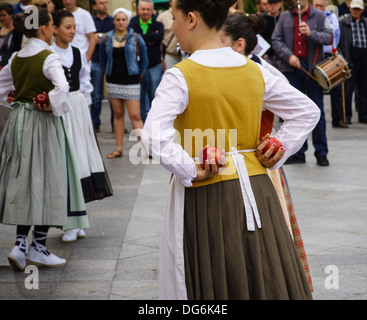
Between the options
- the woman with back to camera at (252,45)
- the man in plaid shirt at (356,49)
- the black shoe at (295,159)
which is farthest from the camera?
the man in plaid shirt at (356,49)

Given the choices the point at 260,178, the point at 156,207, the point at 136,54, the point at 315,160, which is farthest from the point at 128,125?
the point at 260,178

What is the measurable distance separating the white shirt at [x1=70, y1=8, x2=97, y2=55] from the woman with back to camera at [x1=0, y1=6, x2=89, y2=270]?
422cm

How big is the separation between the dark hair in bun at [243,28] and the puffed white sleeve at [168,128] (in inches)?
60.0

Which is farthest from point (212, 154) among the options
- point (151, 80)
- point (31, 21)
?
point (151, 80)

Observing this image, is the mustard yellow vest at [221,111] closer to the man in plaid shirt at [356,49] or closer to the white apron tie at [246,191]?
the white apron tie at [246,191]

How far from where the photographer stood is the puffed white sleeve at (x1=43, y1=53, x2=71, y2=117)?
4809 mm

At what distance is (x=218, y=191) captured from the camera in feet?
8.59

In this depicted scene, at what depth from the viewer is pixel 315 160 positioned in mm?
8969

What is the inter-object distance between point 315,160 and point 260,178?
6409mm

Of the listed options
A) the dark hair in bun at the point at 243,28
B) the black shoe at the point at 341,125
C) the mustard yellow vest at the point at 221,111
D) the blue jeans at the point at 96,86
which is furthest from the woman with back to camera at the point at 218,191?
the black shoe at the point at 341,125

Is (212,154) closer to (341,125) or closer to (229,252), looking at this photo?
(229,252)

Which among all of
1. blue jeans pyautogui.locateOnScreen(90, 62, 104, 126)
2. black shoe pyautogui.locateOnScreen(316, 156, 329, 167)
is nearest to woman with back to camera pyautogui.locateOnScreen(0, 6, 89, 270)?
black shoe pyautogui.locateOnScreen(316, 156, 329, 167)

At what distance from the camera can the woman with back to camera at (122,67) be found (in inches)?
361

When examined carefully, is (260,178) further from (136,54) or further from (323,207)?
(136,54)
